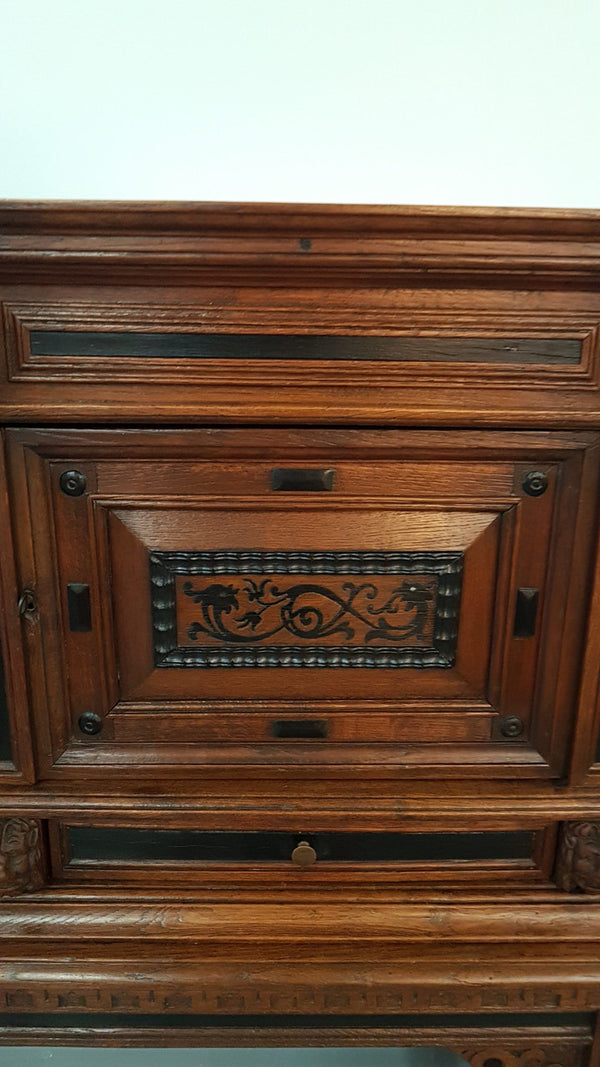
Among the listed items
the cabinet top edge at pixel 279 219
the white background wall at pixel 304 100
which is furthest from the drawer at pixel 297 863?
the white background wall at pixel 304 100

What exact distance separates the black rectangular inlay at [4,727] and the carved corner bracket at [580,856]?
73cm

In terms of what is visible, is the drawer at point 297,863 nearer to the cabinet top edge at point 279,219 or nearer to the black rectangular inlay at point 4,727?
the black rectangular inlay at point 4,727

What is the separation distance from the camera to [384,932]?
2.59ft

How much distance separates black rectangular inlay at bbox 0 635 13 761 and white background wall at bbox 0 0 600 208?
2.50 ft

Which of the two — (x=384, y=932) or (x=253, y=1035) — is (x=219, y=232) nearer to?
(x=384, y=932)

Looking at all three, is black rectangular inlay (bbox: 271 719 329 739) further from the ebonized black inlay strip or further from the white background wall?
the white background wall

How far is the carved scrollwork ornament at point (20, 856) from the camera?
0.78 meters

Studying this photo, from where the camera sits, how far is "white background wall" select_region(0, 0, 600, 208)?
92 centimetres

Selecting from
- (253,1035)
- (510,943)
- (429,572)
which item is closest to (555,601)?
(429,572)

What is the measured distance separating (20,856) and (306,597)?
1.65 ft

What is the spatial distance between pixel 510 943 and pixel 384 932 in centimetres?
17

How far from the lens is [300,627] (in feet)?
2.48

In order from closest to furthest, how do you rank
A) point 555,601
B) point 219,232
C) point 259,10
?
point 219,232 < point 555,601 < point 259,10

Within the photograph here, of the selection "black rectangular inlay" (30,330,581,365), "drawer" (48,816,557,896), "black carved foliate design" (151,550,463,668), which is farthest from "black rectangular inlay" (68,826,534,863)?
"black rectangular inlay" (30,330,581,365)
